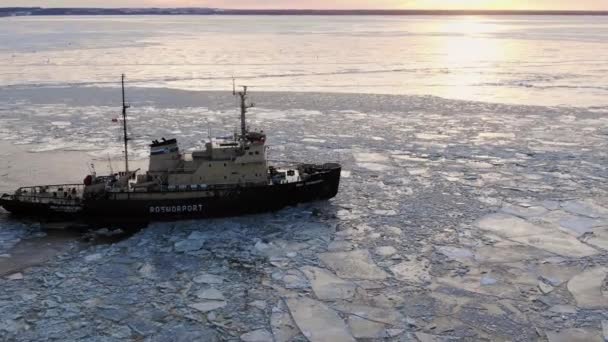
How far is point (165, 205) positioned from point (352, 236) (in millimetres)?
4789

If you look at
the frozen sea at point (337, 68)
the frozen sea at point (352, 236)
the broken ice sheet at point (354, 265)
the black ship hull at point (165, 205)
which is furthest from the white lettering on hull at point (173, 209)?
the frozen sea at point (337, 68)

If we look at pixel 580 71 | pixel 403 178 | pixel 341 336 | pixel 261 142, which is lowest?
pixel 341 336

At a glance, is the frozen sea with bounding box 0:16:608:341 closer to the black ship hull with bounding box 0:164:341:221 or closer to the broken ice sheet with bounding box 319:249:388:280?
the broken ice sheet with bounding box 319:249:388:280

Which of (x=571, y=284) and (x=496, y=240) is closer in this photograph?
(x=571, y=284)

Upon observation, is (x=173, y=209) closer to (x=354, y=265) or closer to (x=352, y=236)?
(x=352, y=236)

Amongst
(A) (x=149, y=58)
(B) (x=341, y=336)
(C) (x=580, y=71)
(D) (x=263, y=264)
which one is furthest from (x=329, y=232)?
(A) (x=149, y=58)

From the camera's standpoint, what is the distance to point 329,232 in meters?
13.7

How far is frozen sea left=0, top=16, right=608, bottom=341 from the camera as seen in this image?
973cm

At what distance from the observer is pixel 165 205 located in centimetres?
1452

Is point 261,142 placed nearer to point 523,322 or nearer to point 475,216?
point 475,216

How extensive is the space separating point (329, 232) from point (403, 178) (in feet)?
14.8

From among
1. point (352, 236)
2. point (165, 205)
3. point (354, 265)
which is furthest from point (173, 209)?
point (354, 265)

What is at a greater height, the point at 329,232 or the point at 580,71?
the point at 580,71

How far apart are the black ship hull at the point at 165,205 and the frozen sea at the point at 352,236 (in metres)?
0.35
